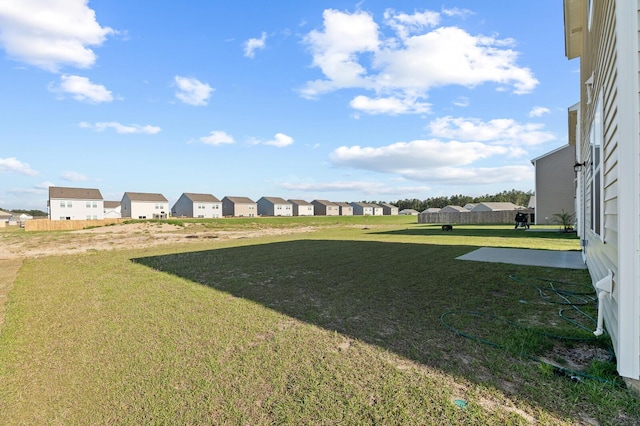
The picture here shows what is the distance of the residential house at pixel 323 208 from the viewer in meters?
78.5

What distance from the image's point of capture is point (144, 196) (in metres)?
51.4

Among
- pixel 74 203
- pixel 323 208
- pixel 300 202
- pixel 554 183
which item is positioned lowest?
pixel 323 208

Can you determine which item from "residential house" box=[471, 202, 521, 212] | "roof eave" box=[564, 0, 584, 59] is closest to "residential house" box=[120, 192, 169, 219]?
"residential house" box=[471, 202, 521, 212]

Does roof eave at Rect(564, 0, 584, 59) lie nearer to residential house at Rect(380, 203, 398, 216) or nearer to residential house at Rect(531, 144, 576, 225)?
residential house at Rect(531, 144, 576, 225)

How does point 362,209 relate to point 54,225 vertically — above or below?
above

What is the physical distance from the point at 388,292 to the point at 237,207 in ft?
206

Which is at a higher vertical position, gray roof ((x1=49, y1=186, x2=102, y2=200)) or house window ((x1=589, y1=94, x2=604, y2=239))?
gray roof ((x1=49, y1=186, x2=102, y2=200))

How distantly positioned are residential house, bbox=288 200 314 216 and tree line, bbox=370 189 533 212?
100ft

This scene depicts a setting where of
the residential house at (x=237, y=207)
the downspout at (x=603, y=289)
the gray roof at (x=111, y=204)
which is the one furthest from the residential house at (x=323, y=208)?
the downspout at (x=603, y=289)

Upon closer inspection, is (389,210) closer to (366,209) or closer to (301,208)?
(366,209)

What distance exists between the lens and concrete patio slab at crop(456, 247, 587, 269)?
21.7ft

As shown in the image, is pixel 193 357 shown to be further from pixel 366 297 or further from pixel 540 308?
pixel 540 308

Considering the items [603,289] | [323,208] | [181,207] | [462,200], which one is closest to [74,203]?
[181,207]

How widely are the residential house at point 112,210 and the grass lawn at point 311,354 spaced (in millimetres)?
56226
